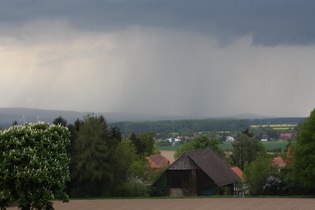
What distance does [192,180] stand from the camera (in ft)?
275

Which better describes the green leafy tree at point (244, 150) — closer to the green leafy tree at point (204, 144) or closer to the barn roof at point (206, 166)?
the green leafy tree at point (204, 144)

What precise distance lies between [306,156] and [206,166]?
73.9ft

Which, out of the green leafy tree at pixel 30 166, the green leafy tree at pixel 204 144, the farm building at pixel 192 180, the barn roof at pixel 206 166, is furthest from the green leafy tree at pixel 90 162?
the green leafy tree at pixel 204 144

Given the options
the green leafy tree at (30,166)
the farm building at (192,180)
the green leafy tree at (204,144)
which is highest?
the green leafy tree at (30,166)

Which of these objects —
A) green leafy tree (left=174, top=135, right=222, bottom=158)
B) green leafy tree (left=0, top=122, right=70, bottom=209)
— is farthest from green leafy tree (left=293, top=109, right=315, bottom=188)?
green leafy tree (left=174, top=135, right=222, bottom=158)

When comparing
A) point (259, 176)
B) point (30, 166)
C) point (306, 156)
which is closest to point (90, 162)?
point (259, 176)

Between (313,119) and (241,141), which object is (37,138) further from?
(241,141)

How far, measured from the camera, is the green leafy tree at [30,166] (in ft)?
124

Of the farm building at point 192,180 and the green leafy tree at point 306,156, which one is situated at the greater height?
the green leafy tree at point 306,156

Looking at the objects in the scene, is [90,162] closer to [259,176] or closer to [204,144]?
[259,176]

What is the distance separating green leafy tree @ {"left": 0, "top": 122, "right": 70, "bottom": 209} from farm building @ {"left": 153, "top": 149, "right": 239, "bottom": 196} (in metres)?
44.6

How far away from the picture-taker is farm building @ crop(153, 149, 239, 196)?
82.6 meters

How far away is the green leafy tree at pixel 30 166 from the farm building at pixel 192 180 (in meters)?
44.6

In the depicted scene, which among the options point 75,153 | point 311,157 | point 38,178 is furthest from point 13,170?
point 311,157
